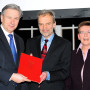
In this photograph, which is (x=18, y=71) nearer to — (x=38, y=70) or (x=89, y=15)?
(x=38, y=70)

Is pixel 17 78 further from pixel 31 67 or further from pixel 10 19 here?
pixel 10 19

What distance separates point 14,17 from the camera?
227cm

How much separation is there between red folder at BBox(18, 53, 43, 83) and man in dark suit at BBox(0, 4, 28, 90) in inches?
2.7

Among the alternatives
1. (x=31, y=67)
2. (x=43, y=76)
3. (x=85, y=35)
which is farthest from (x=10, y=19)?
(x=85, y=35)

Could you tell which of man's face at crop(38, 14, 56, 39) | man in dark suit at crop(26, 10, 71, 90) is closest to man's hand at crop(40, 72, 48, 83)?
man in dark suit at crop(26, 10, 71, 90)

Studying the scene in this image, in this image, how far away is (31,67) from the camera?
208 cm

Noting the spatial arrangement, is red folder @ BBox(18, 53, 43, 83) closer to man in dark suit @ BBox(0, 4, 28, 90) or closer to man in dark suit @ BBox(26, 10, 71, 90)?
man in dark suit @ BBox(0, 4, 28, 90)

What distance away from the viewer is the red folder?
2.06 m

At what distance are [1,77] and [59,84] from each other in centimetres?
71

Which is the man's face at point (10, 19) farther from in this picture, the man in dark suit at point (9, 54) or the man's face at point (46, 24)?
the man's face at point (46, 24)


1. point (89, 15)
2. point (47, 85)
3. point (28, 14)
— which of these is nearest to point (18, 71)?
point (47, 85)

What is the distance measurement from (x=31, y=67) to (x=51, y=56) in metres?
0.38

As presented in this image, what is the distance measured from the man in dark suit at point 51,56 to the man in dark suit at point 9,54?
0.26m

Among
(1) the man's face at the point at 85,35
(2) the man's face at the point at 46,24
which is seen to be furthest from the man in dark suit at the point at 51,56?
(1) the man's face at the point at 85,35
